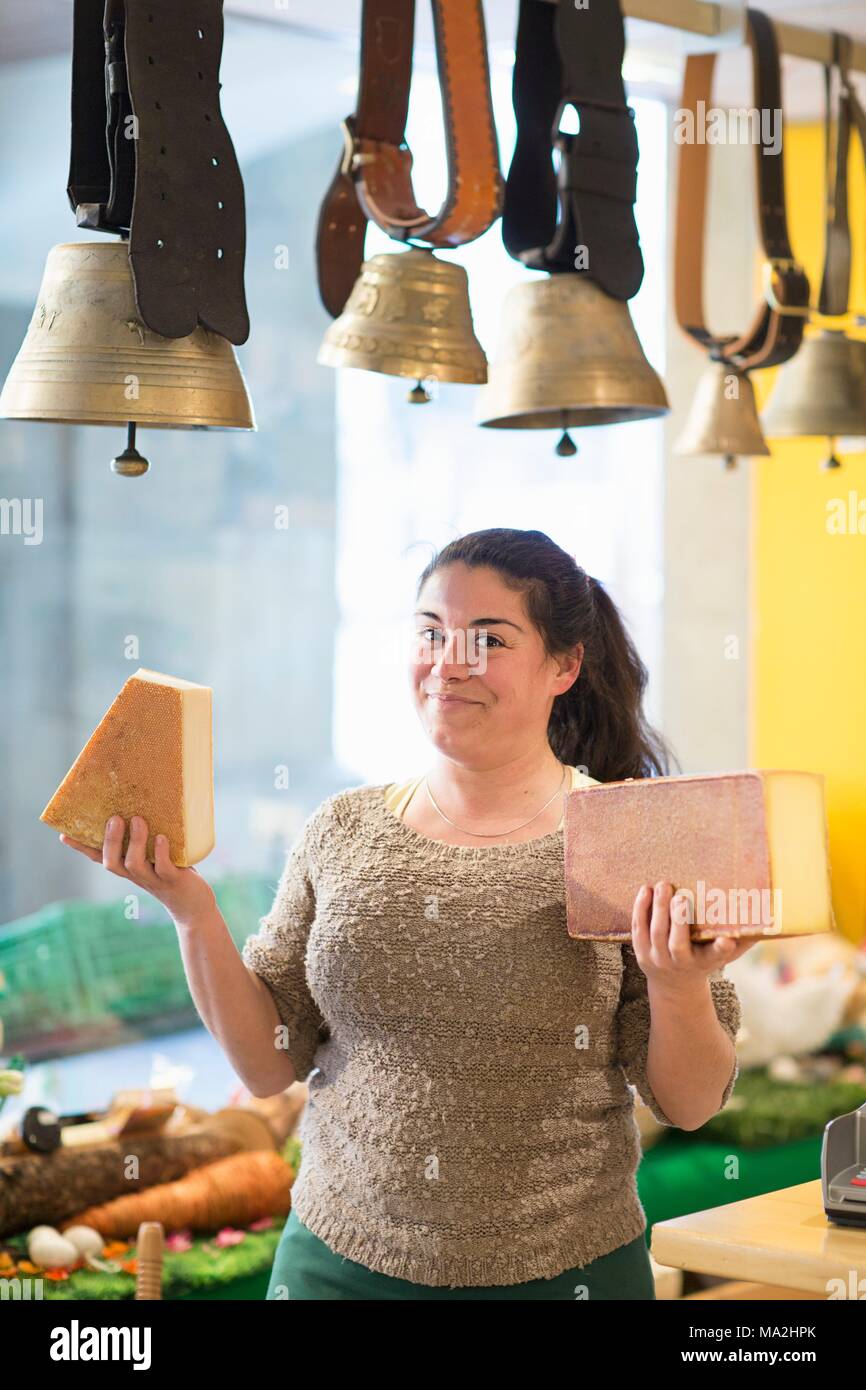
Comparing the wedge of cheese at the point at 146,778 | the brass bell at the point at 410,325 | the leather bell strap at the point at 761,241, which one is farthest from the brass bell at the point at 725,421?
the wedge of cheese at the point at 146,778

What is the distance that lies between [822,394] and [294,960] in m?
2.14

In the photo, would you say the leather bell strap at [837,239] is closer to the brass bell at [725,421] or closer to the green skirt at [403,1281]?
the brass bell at [725,421]

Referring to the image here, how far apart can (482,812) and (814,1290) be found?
72 centimetres

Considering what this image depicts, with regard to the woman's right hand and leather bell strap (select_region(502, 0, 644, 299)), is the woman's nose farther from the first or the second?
leather bell strap (select_region(502, 0, 644, 299))

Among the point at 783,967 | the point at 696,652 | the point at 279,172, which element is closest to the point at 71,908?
the point at 783,967

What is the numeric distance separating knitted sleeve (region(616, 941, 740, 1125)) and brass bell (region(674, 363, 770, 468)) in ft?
5.47

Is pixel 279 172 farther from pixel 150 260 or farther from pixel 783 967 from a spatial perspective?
pixel 150 260

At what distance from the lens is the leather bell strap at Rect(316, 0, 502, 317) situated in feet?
7.57

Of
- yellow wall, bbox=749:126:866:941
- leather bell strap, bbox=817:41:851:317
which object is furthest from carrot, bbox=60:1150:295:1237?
yellow wall, bbox=749:126:866:941

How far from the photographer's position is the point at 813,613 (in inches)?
230

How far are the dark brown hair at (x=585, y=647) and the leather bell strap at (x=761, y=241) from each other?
112 centimetres

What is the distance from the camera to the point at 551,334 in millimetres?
2393

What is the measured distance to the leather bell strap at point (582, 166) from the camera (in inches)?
91.5

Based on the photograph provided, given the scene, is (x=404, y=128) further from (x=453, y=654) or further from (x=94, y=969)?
(x=94, y=969)
